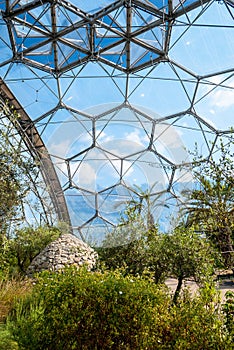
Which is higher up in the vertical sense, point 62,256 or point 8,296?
point 62,256

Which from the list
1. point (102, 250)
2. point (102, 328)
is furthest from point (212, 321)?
point (102, 250)

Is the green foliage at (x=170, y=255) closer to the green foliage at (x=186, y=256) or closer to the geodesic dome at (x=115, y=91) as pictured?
the green foliage at (x=186, y=256)

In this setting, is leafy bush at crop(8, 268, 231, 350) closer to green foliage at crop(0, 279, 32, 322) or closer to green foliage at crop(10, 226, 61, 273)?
green foliage at crop(0, 279, 32, 322)

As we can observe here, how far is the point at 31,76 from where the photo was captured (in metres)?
18.2

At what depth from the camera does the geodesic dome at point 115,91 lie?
14.6 meters

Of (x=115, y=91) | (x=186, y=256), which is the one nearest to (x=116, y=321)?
(x=186, y=256)

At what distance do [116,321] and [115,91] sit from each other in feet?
50.0

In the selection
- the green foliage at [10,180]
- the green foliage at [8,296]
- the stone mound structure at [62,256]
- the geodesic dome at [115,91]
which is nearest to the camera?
the green foliage at [8,296]

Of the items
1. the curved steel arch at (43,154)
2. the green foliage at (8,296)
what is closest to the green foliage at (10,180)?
the green foliage at (8,296)

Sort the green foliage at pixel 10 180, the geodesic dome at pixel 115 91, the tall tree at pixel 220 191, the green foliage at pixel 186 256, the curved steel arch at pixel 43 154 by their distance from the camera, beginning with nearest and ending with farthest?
the tall tree at pixel 220 191, the green foliage at pixel 10 180, the green foliage at pixel 186 256, the geodesic dome at pixel 115 91, the curved steel arch at pixel 43 154

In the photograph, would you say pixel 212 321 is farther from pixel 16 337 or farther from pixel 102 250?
pixel 102 250

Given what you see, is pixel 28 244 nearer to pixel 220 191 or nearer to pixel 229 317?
pixel 229 317

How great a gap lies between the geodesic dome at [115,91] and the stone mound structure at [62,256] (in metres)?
4.95

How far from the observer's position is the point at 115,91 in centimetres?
1875
